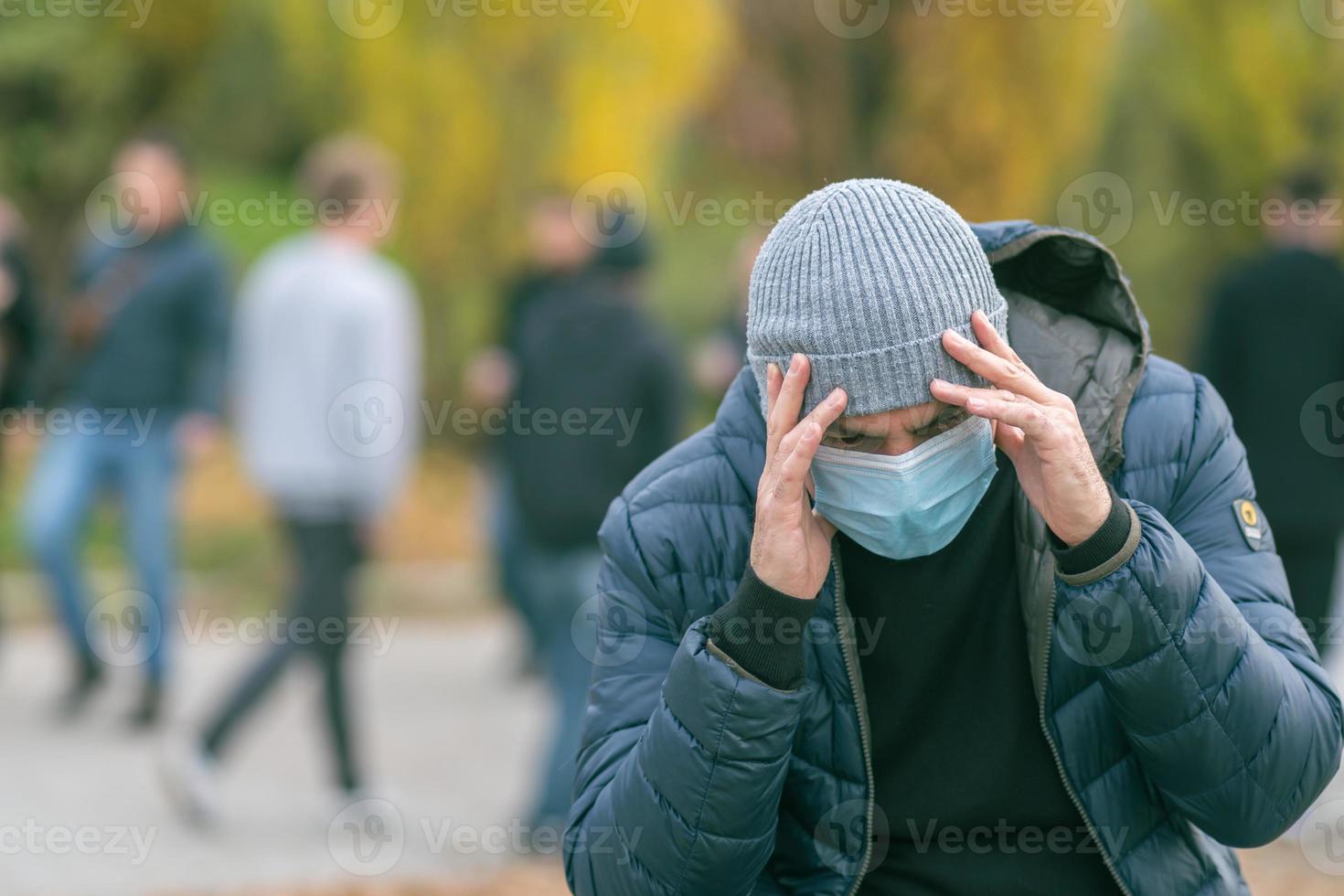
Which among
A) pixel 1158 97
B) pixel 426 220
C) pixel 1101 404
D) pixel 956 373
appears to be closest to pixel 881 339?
pixel 956 373

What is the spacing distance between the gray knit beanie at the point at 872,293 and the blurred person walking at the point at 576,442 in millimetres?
3529

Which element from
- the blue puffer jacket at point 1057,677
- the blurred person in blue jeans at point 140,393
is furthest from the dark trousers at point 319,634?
the blue puffer jacket at point 1057,677

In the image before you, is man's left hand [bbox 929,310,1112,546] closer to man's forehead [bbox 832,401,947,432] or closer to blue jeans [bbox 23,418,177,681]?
man's forehead [bbox 832,401,947,432]

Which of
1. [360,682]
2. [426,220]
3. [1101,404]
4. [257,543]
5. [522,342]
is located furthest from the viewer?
[426,220]

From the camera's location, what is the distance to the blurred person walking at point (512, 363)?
7.44 m

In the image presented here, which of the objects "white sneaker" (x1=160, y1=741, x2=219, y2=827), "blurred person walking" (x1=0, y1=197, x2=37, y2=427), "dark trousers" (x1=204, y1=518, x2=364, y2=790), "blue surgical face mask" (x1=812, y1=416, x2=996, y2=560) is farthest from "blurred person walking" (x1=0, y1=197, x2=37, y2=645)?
"blue surgical face mask" (x1=812, y1=416, x2=996, y2=560)

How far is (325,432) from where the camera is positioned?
240 inches

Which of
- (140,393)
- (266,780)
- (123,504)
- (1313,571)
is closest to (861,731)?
(1313,571)

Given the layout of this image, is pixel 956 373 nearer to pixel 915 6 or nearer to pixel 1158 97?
pixel 915 6

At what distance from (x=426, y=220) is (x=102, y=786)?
23.0ft

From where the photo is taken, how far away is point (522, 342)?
6402mm

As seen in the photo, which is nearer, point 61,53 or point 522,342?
point 522,342

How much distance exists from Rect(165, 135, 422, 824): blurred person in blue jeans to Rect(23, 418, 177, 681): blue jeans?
113 centimetres

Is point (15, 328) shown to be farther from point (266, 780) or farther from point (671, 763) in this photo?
point (671, 763)
